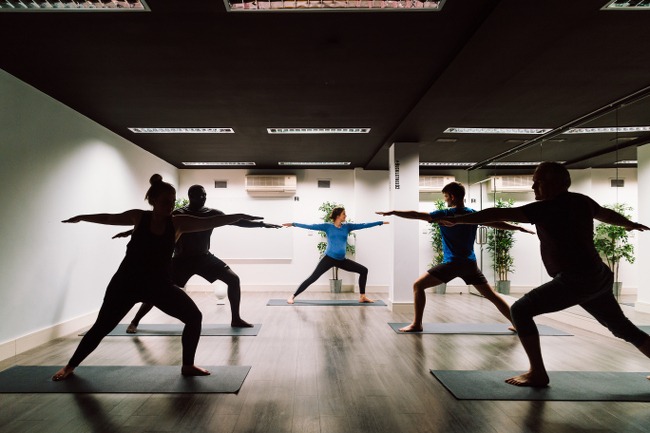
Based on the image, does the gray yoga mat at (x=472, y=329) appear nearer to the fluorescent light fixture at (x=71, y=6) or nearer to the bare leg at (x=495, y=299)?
the bare leg at (x=495, y=299)

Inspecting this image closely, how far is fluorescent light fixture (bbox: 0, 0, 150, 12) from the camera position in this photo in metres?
2.64

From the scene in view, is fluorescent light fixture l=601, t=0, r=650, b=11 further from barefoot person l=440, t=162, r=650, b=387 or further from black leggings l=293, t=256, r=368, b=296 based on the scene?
black leggings l=293, t=256, r=368, b=296

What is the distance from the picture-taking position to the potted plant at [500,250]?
7785mm

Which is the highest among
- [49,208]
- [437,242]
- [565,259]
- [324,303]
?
[49,208]

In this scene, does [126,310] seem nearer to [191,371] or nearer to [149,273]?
[149,273]

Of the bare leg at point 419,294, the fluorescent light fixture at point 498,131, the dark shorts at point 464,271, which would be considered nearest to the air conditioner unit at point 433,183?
the fluorescent light fixture at point 498,131

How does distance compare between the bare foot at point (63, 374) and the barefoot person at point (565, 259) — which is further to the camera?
the bare foot at point (63, 374)

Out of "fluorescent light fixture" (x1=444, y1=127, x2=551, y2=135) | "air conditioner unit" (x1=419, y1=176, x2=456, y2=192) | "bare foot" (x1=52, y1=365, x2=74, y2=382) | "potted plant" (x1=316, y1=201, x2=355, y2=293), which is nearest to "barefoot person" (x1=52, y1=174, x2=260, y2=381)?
"bare foot" (x1=52, y1=365, x2=74, y2=382)

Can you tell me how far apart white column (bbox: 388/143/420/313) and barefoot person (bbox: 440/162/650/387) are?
11.3 ft

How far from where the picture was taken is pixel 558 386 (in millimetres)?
2709

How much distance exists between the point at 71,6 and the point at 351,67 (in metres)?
2.13

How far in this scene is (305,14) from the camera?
277 centimetres

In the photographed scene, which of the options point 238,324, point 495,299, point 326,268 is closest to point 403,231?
point 326,268

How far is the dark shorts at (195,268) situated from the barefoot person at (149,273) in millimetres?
1466
